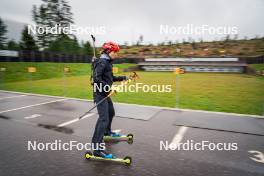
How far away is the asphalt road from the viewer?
12.5ft

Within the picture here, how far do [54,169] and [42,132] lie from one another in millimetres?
2319

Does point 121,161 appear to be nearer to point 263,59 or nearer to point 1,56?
point 1,56

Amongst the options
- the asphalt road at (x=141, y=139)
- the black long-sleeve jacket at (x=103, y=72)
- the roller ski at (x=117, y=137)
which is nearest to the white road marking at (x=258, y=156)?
the asphalt road at (x=141, y=139)

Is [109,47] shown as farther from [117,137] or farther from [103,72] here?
[117,137]

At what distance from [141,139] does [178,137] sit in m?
1.00

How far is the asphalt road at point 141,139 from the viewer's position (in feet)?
12.5

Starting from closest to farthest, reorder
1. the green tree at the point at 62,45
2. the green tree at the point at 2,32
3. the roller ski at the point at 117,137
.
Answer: the roller ski at the point at 117,137 < the green tree at the point at 62,45 < the green tree at the point at 2,32

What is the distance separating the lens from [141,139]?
529 cm

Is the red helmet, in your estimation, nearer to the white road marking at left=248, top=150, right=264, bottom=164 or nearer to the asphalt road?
the asphalt road

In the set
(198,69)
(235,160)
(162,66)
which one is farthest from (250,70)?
(235,160)

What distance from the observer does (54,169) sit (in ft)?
12.4

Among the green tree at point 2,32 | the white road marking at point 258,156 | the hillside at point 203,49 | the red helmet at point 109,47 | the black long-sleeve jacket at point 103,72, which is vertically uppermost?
the green tree at point 2,32

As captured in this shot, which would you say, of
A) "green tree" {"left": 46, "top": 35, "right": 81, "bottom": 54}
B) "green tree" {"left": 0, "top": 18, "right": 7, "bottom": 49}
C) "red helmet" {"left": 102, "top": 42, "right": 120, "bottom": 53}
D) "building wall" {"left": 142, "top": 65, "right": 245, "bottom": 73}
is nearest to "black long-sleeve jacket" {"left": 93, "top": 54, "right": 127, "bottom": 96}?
"red helmet" {"left": 102, "top": 42, "right": 120, "bottom": 53}

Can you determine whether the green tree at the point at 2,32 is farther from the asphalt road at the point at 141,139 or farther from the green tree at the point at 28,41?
the asphalt road at the point at 141,139
